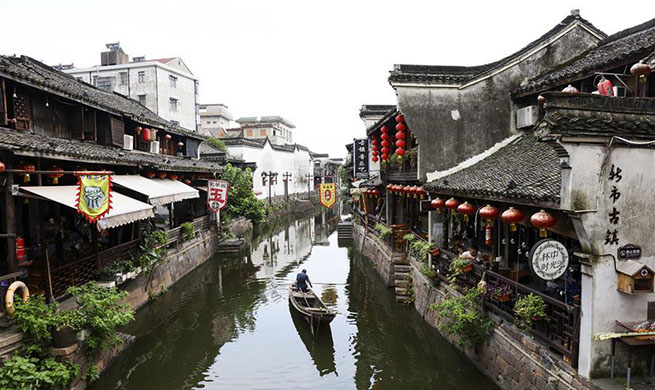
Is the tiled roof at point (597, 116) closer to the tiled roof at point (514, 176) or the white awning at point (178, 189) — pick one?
the tiled roof at point (514, 176)

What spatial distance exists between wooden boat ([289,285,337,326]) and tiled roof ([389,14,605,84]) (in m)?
8.43

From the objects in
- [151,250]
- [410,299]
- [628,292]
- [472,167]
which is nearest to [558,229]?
[628,292]

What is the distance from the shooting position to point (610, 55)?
11.4 m

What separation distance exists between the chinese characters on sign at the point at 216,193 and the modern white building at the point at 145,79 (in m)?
21.0

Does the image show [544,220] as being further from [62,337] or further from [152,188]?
[152,188]

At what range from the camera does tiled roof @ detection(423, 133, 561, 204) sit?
8.70m

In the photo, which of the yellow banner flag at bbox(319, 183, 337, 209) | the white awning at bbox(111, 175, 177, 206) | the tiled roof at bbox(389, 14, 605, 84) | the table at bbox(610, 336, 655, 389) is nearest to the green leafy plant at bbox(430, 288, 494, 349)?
the table at bbox(610, 336, 655, 389)

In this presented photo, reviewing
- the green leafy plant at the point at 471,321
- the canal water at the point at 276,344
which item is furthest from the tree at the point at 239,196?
the green leafy plant at the point at 471,321

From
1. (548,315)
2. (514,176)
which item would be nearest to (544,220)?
(548,315)

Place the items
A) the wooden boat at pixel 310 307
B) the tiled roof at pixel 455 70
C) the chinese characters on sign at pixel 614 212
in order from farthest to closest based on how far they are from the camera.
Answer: the tiled roof at pixel 455 70, the wooden boat at pixel 310 307, the chinese characters on sign at pixel 614 212

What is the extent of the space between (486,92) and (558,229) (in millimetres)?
8287

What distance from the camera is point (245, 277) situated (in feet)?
74.6

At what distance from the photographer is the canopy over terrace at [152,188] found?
49.6ft

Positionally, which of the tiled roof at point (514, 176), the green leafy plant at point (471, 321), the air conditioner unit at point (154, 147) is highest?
the air conditioner unit at point (154, 147)
